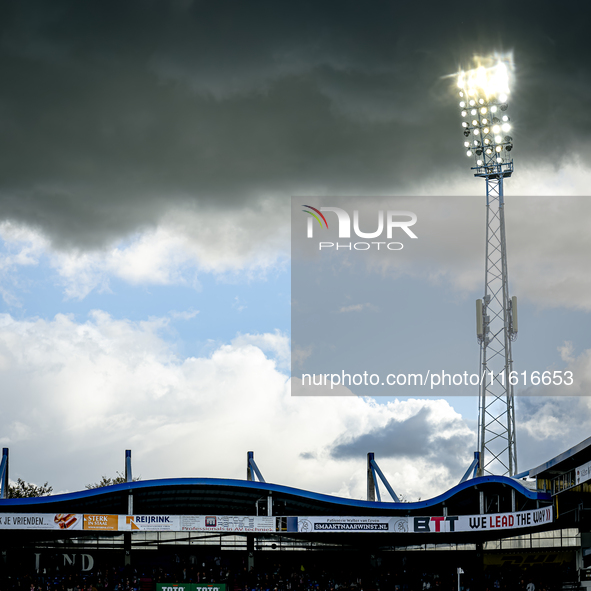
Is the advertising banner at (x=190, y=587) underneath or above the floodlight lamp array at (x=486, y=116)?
underneath

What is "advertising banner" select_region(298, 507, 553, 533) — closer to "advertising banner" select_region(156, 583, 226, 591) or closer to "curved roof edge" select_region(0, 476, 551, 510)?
"curved roof edge" select_region(0, 476, 551, 510)

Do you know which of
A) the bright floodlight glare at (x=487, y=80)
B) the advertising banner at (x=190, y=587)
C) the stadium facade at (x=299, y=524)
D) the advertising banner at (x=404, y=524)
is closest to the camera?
the bright floodlight glare at (x=487, y=80)

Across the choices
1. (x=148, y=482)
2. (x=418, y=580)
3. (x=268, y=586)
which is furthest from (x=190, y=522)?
(x=418, y=580)

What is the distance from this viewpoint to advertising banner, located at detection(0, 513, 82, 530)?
4575cm

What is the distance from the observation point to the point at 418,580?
174 ft

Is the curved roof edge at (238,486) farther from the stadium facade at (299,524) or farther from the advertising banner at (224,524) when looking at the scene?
the advertising banner at (224,524)

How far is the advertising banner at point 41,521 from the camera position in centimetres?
4575

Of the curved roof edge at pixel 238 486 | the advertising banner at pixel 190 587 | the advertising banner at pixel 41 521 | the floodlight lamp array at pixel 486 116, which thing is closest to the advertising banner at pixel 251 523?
the advertising banner at pixel 41 521

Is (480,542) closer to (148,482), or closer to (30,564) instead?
(148,482)

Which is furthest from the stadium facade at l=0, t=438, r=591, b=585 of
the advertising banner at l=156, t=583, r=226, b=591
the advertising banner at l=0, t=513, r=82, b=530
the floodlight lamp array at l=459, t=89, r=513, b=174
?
the floodlight lamp array at l=459, t=89, r=513, b=174

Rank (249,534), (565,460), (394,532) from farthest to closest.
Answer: (249,534) < (394,532) < (565,460)

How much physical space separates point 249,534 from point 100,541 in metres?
10.8

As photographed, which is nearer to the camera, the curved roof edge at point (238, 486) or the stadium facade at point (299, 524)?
the stadium facade at point (299, 524)

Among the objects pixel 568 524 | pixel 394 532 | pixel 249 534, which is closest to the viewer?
pixel 568 524
